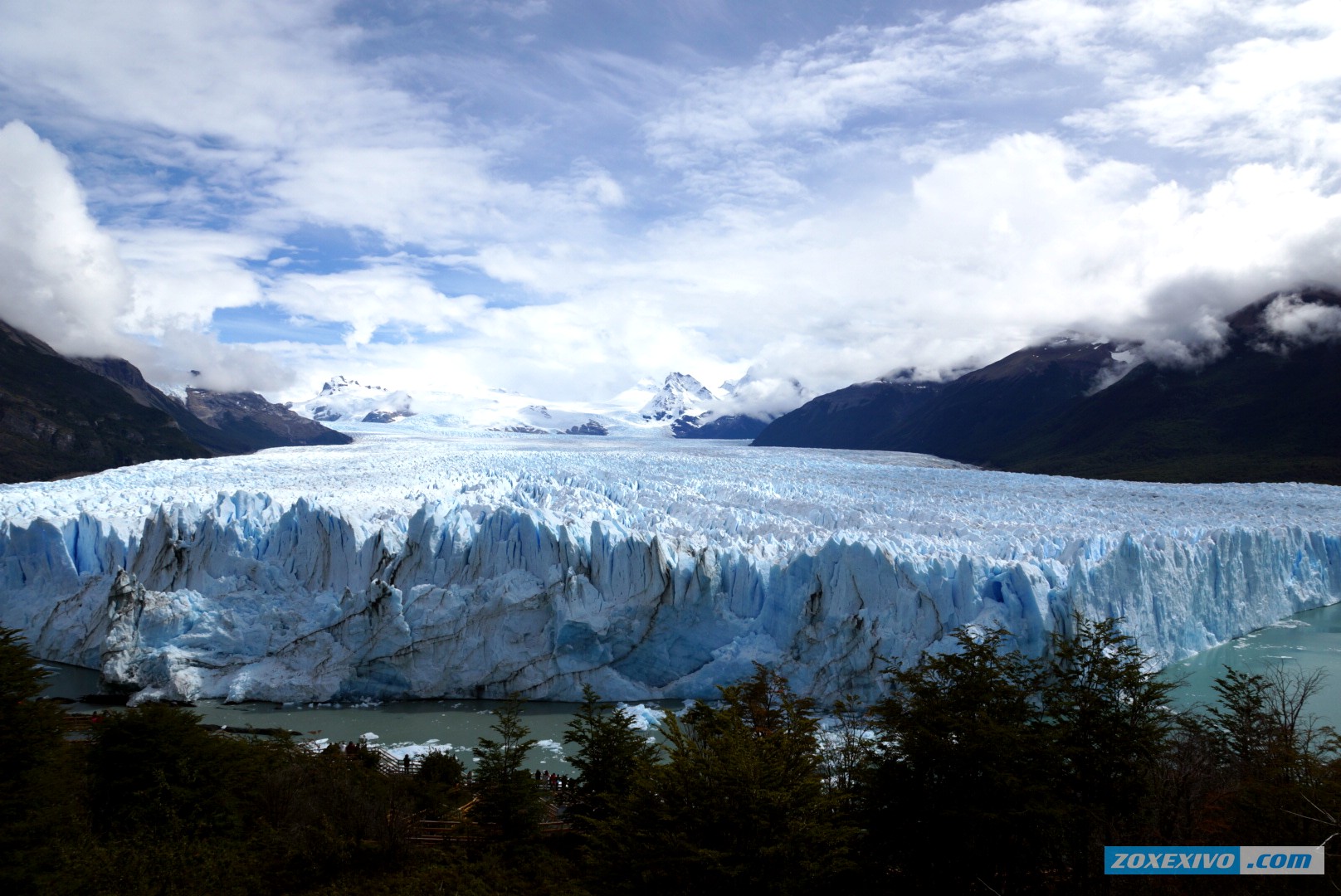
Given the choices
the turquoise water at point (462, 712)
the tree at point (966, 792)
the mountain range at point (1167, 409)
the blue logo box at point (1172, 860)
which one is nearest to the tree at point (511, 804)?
the turquoise water at point (462, 712)

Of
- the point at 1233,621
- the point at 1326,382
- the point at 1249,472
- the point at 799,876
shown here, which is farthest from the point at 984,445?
the point at 799,876

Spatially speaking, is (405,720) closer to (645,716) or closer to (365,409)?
(645,716)

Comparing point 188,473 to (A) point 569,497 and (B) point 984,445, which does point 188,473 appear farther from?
(B) point 984,445

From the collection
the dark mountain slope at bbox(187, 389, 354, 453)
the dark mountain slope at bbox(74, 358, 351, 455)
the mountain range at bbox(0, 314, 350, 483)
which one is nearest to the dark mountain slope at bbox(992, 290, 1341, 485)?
the mountain range at bbox(0, 314, 350, 483)

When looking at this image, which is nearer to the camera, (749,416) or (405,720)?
(405,720)

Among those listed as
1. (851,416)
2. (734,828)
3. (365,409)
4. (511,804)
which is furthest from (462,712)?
(365,409)

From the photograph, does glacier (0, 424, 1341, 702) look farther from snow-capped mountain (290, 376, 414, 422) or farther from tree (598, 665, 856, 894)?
snow-capped mountain (290, 376, 414, 422)
